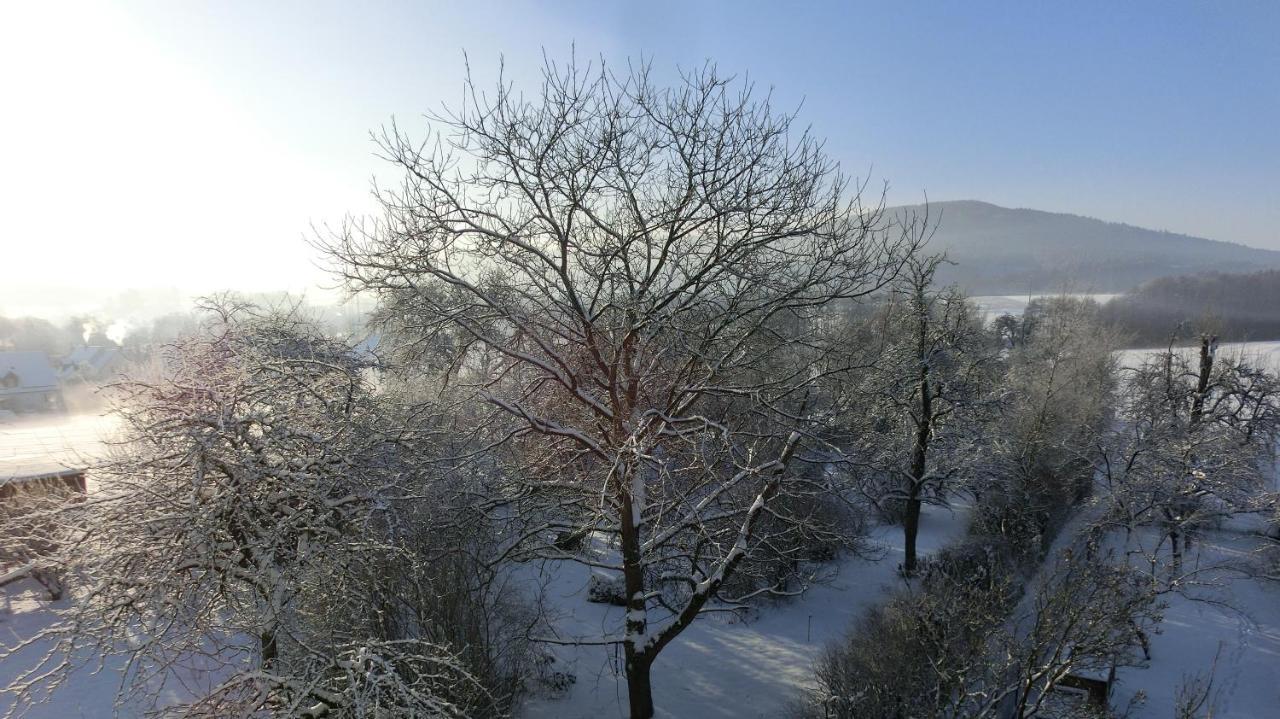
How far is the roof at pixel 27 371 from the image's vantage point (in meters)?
40.2

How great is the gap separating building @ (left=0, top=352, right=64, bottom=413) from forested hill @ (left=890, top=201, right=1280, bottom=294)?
81.9 meters

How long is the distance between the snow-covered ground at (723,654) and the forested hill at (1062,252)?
63.7 meters

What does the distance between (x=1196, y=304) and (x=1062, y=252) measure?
2868 inches

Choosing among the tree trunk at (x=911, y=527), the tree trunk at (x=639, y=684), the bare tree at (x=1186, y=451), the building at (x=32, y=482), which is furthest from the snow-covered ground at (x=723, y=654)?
the building at (x=32, y=482)

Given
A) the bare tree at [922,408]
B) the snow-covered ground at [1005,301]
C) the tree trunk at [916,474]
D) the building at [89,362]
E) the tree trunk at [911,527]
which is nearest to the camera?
the bare tree at [922,408]

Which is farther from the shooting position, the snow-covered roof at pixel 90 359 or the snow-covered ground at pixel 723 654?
the snow-covered roof at pixel 90 359

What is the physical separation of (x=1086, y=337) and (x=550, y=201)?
98.1 feet

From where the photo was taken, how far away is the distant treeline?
39.1 m

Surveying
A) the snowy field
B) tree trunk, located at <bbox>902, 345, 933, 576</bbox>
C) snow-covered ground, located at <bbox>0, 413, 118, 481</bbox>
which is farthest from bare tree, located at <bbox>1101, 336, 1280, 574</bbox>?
snow-covered ground, located at <bbox>0, 413, 118, 481</bbox>

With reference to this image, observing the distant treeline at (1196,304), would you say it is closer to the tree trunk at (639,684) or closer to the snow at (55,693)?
the tree trunk at (639,684)

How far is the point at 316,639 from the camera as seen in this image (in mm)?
5320

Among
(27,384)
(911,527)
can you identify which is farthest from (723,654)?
(27,384)

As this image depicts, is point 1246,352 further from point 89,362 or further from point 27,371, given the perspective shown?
point 89,362

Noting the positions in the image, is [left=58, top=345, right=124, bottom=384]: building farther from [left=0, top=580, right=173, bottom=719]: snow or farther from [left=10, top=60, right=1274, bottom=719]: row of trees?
[left=10, top=60, right=1274, bottom=719]: row of trees
